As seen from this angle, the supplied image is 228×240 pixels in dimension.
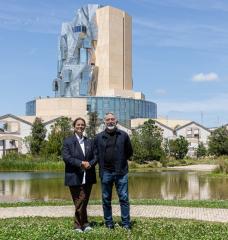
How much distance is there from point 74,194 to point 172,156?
68794mm

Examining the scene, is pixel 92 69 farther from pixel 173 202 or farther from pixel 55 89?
pixel 173 202

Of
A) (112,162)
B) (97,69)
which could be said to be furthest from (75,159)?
(97,69)

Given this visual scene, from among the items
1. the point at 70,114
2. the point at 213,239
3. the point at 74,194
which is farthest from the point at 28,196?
the point at 70,114

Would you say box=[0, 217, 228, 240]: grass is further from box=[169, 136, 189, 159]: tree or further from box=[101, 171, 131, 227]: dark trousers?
box=[169, 136, 189, 159]: tree

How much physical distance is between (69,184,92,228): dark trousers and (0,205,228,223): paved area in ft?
9.73

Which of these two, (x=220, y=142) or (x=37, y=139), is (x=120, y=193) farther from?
(x=37, y=139)

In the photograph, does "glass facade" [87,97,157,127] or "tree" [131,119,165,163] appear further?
"glass facade" [87,97,157,127]

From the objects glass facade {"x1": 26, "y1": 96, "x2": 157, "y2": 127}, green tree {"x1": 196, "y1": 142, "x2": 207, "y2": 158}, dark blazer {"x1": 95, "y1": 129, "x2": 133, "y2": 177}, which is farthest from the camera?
glass facade {"x1": 26, "y1": 96, "x2": 157, "y2": 127}

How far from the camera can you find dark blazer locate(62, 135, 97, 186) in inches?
400

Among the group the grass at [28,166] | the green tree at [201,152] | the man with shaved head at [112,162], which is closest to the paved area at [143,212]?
the man with shaved head at [112,162]

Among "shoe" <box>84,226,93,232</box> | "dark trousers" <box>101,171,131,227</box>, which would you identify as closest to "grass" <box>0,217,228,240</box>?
"shoe" <box>84,226,93,232</box>

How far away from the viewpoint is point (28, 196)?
21.8m

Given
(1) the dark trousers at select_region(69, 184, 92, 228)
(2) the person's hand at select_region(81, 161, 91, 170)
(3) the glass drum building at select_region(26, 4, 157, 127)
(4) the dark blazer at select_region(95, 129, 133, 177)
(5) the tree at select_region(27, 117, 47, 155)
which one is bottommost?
(1) the dark trousers at select_region(69, 184, 92, 228)

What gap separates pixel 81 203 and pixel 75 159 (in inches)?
33.7
